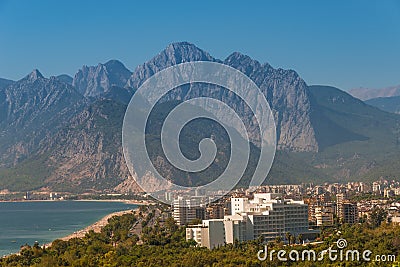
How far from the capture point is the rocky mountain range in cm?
6644

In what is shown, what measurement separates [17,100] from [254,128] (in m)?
33.2

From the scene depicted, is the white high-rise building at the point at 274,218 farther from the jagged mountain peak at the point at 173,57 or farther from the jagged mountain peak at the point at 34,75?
the jagged mountain peak at the point at 34,75

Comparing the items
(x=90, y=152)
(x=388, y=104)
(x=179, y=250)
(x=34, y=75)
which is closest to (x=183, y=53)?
(x=34, y=75)

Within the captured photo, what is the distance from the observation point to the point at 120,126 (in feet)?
227

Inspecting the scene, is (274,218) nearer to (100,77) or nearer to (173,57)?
(173,57)

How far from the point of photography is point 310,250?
14.1 metres

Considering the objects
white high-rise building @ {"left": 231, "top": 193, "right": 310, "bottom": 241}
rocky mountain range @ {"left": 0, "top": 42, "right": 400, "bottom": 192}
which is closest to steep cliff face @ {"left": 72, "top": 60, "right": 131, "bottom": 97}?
rocky mountain range @ {"left": 0, "top": 42, "right": 400, "bottom": 192}

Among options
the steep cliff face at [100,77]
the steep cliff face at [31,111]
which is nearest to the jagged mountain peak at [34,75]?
the steep cliff face at [31,111]

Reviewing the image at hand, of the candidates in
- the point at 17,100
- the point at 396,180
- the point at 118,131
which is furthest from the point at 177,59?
the point at 396,180

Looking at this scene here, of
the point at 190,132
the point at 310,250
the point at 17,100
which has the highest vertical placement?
the point at 17,100

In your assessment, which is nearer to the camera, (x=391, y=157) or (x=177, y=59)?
(x=391, y=157)

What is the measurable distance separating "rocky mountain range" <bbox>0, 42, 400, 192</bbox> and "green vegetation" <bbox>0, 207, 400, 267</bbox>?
39.2 m

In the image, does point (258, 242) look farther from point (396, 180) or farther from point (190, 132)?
point (190, 132)

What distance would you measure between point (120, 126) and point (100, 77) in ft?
194
